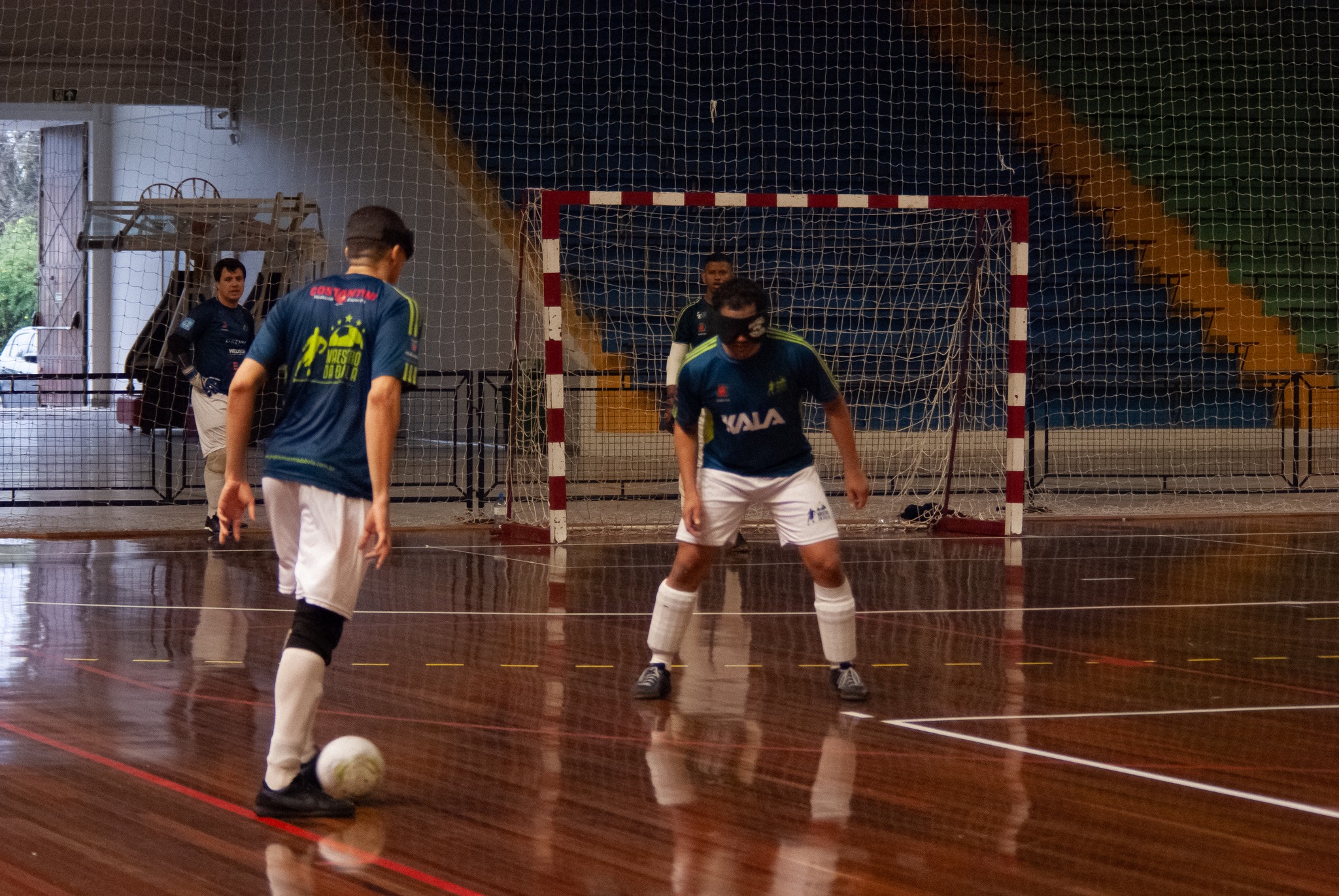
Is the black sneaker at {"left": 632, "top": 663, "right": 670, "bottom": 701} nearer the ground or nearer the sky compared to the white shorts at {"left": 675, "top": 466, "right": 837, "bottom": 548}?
nearer the ground

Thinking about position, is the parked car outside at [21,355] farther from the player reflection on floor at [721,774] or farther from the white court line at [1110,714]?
the white court line at [1110,714]

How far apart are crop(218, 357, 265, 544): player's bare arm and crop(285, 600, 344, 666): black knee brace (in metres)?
0.28

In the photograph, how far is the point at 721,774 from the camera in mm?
4395

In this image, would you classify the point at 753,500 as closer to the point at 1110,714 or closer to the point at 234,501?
the point at 1110,714

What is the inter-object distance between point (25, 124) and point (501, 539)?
3805cm

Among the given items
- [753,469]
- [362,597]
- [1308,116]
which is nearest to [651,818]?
[753,469]

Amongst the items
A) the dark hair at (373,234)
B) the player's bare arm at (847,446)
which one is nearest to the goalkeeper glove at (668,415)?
the player's bare arm at (847,446)

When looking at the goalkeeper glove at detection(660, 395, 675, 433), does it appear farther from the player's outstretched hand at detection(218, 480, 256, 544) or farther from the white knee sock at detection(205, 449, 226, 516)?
the player's outstretched hand at detection(218, 480, 256, 544)

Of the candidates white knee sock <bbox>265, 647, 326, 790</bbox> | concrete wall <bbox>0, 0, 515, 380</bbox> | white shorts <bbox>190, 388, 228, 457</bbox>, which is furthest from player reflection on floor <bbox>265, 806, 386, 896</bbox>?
concrete wall <bbox>0, 0, 515, 380</bbox>

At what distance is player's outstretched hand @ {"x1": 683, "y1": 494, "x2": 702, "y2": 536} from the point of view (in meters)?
5.52

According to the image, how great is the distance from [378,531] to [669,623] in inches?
78.5

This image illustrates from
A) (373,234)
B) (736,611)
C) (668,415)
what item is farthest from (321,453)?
(668,415)

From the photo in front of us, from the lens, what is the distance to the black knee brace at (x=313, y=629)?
3928mm

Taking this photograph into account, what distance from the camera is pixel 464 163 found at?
720 inches
